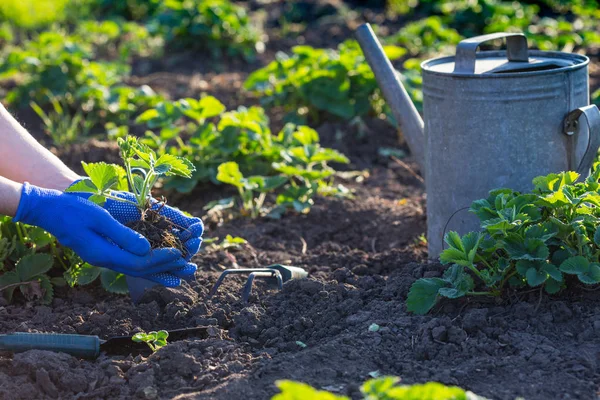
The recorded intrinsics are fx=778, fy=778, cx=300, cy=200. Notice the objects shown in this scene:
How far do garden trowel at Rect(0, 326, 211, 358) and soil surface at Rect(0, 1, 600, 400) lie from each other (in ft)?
0.09

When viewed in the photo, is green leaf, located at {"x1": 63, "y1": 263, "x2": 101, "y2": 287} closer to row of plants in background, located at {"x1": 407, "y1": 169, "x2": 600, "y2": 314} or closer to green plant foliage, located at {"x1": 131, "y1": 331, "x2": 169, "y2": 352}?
green plant foliage, located at {"x1": 131, "y1": 331, "x2": 169, "y2": 352}

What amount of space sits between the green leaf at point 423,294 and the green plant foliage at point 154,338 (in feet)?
2.33

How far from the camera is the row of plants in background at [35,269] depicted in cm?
253

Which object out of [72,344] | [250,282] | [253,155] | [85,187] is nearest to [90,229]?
[85,187]

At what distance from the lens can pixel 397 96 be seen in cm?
294

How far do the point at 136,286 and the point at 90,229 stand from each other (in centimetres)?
27

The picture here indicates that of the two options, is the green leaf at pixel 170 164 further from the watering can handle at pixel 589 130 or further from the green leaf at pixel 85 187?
the watering can handle at pixel 589 130

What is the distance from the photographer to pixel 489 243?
225cm

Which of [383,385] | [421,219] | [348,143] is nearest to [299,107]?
[348,143]

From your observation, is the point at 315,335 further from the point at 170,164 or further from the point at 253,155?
the point at 253,155

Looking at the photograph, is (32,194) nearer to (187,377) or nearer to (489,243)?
(187,377)

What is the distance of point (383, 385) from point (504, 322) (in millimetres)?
888

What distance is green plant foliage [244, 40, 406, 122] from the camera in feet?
14.4

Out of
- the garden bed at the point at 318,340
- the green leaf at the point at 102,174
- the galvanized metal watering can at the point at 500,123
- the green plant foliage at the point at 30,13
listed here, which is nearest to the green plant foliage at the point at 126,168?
the green leaf at the point at 102,174
